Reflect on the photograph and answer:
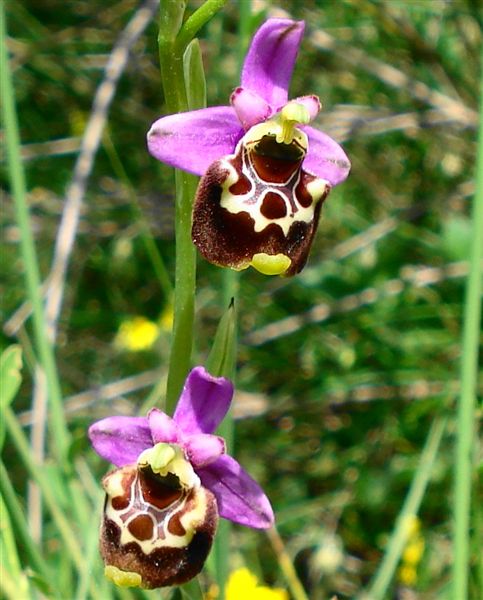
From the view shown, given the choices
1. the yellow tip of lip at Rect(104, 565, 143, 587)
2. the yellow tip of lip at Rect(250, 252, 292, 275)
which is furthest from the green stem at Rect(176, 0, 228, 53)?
the yellow tip of lip at Rect(104, 565, 143, 587)

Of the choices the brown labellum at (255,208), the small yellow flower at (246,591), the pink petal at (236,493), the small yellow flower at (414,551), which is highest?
the brown labellum at (255,208)

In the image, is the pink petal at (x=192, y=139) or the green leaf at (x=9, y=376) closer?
the pink petal at (x=192, y=139)

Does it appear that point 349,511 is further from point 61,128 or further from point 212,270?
point 61,128

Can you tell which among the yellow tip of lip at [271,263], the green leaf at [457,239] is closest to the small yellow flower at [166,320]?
the green leaf at [457,239]

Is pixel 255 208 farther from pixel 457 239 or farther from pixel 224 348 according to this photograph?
pixel 457 239

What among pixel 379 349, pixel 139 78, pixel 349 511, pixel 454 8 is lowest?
pixel 349 511

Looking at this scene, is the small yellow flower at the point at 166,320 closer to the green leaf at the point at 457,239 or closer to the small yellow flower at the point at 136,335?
the small yellow flower at the point at 136,335

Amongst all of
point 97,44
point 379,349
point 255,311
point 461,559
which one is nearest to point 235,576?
point 461,559

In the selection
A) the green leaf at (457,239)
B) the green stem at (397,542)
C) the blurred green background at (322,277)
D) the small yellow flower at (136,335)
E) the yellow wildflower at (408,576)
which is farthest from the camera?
the small yellow flower at (136,335)
